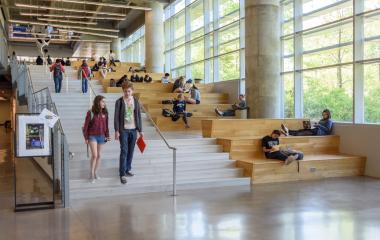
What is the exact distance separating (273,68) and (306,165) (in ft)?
13.2

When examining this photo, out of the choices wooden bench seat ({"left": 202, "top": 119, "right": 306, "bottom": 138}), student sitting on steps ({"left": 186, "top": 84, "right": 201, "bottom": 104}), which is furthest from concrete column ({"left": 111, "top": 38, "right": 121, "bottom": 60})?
wooden bench seat ({"left": 202, "top": 119, "right": 306, "bottom": 138})

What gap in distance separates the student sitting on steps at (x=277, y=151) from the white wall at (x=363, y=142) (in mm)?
2014

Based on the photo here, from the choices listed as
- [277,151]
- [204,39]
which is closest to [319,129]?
[277,151]

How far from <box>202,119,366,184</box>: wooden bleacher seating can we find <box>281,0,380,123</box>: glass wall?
1302 millimetres

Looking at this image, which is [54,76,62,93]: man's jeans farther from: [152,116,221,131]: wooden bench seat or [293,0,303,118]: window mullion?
[293,0,303,118]: window mullion

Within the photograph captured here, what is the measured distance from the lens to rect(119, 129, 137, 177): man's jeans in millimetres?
7953

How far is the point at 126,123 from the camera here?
7.96 metres

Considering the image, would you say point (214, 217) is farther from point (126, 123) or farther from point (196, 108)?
point (196, 108)

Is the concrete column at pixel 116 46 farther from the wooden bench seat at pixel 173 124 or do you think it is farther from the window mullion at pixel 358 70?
the window mullion at pixel 358 70

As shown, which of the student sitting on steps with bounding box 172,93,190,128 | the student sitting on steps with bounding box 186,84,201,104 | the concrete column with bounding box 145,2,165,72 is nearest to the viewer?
the student sitting on steps with bounding box 172,93,190,128

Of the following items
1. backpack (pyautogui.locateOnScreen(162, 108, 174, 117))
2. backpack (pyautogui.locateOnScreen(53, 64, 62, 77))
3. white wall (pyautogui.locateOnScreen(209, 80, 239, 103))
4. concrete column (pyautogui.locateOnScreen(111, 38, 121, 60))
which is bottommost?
backpack (pyautogui.locateOnScreen(162, 108, 174, 117))

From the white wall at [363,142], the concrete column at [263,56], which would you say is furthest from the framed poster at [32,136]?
the white wall at [363,142]

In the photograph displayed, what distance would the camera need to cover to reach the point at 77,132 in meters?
11.0

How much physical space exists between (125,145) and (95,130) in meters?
0.61
